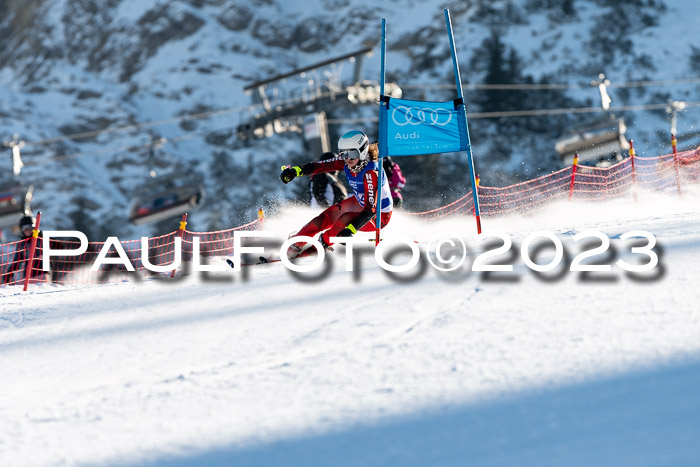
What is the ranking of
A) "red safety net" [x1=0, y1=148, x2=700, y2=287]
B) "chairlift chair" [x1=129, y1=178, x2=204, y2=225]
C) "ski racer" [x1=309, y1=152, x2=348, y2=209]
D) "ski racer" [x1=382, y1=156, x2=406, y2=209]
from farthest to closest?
"chairlift chair" [x1=129, y1=178, x2=204, y2=225]
"red safety net" [x1=0, y1=148, x2=700, y2=287]
"ski racer" [x1=309, y1=152, x2=348, y2=209]
"ski racer" [x1=382, y1=156, x2=406, y2=209]

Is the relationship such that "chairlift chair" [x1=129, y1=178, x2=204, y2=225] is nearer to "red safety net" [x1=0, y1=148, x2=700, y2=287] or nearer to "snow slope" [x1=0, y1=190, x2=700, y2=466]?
"red safety net" [x1=0, y1=148, x2=700, y2=287]

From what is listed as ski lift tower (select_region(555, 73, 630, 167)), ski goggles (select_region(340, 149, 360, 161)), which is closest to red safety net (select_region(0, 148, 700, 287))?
ski lift tower (select_region(555, 73, 630, 167))

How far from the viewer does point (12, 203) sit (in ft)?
86.7

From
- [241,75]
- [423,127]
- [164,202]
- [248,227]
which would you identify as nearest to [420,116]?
[423,127]

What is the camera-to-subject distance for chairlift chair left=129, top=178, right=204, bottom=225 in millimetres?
30047

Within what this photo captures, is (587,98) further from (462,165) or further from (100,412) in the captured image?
(100,412)

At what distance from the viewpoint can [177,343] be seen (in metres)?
4.05

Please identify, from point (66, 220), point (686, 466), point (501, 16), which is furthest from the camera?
point (501, 16)

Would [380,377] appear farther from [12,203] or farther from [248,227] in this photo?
[12,203]

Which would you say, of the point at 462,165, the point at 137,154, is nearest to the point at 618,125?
the point at 462,165

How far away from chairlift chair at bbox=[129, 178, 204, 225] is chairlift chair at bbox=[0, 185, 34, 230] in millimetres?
5014

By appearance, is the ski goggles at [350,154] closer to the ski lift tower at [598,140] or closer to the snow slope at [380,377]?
the snow slope at [380,377]

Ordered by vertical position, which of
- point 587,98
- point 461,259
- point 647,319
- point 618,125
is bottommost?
point 647,319

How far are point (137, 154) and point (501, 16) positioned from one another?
1224 inches
